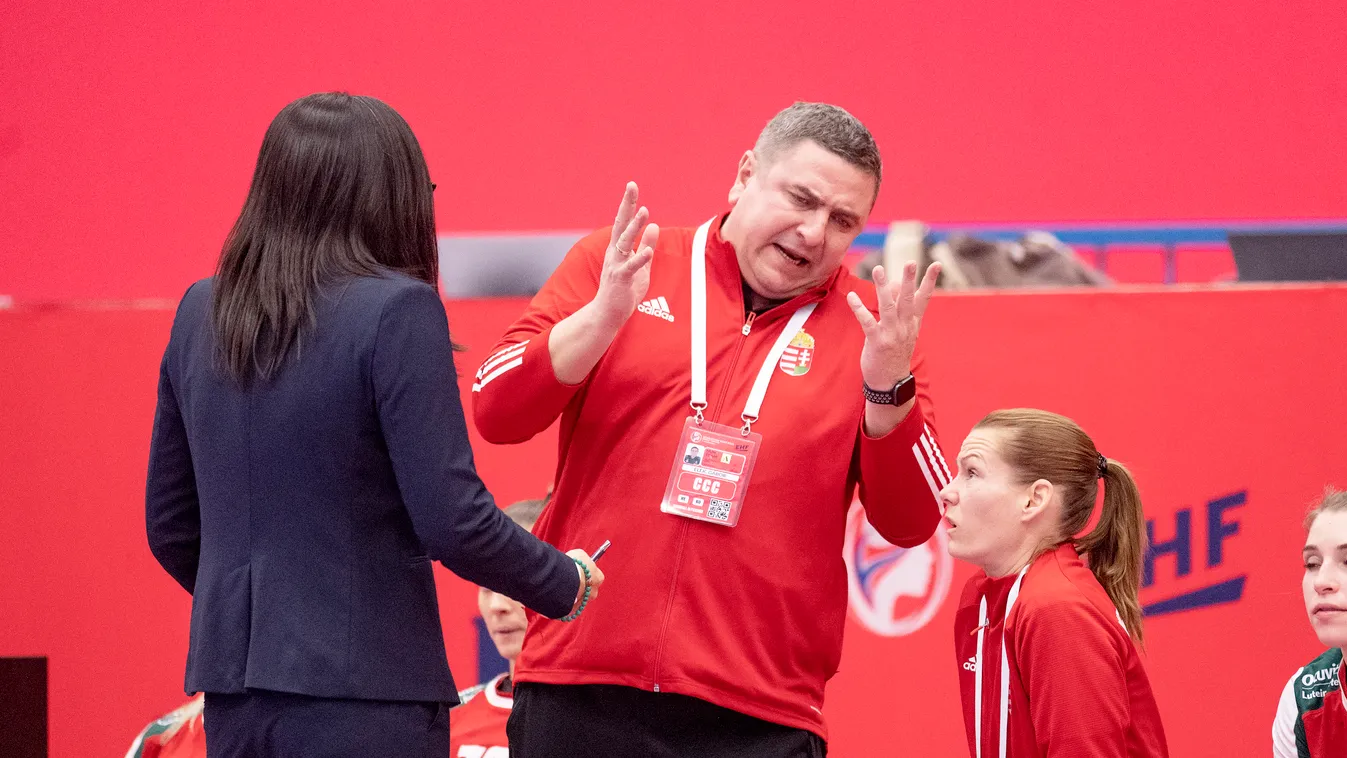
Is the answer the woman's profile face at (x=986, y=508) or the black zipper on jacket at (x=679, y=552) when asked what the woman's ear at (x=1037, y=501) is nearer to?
the woman's profile face at (x=986, y=508)

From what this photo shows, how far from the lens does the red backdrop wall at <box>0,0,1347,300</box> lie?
537 cm

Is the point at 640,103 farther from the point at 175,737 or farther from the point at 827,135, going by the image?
the point at 827,135

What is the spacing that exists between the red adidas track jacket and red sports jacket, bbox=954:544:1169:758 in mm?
201

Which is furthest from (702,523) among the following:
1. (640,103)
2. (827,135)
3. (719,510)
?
(640,103)

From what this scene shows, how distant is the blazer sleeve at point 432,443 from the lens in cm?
140

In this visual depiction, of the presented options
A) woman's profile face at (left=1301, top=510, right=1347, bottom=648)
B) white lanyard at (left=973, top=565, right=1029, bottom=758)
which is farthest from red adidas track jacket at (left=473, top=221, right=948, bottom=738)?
woman's profile face at (left=1301, top=510, right=1347, bottom=648)

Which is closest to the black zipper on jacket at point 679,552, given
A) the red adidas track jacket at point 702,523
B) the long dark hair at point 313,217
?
the red adidas track jacket at point 702,523

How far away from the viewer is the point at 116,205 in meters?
5.48

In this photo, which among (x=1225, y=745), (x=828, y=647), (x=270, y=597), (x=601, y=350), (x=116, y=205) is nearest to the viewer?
(x=270, y=597)

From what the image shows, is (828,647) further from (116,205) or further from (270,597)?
(116,205)

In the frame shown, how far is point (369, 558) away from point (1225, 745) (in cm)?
204

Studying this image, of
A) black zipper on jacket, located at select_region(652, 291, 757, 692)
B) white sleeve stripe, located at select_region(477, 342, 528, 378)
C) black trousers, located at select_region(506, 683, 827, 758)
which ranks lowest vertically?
black trousers, located at select_region(506, 683, 827, 758)

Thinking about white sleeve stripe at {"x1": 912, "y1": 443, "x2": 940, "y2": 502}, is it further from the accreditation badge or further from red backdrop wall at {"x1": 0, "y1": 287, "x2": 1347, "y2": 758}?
red backdrop wall at {"x1": 0, "y1": 287, "x2": 1347, "y2": 758}

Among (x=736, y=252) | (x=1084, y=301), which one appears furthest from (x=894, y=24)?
(x=736, y=252)
